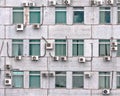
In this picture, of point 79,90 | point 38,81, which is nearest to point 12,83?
point 38,81

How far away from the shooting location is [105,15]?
22.5 meters

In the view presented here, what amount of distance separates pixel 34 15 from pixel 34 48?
3.72 feet

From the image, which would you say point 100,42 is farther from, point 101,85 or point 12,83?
point 12,83

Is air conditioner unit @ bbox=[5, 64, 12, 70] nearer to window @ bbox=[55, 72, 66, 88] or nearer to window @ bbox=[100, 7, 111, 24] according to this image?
window @ bbox=[55, 72, 66, 88]

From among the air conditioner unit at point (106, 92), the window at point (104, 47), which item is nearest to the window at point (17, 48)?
the window at point (104, 47)

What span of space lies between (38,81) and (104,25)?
2.94 meters

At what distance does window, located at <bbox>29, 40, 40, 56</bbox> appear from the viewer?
22.5 meters

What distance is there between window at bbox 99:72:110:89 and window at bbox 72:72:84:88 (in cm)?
62

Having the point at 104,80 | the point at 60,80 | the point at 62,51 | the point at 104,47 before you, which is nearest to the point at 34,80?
the point at 60,80

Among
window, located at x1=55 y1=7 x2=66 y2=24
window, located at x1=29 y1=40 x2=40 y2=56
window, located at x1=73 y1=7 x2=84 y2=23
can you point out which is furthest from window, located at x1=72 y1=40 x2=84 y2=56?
window, located at x1=29 y1=40 x2=40 y2=56

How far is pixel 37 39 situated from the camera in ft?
73.6

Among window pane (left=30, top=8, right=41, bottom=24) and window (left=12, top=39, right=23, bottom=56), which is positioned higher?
window pane (left=30, top=8, right=41, bottom=24)

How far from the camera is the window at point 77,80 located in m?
22.4

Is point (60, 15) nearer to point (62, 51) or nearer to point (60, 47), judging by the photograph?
point (60, 47)
